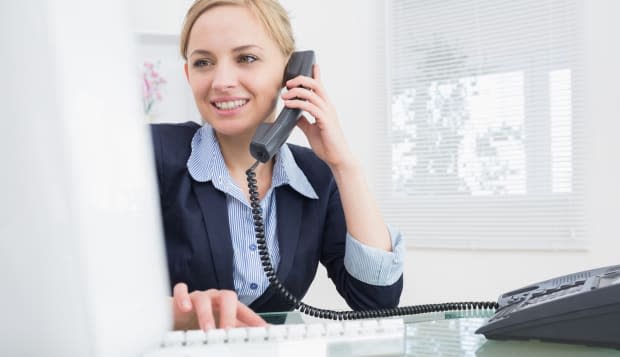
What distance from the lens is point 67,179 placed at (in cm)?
26

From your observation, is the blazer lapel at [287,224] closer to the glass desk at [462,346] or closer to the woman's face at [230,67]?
the woman's face at [230,67]

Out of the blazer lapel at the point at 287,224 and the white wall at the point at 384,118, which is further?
the white wall at the point at 384,118

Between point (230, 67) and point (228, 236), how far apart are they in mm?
302

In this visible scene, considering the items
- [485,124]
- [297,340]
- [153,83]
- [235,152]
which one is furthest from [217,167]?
[485,124]

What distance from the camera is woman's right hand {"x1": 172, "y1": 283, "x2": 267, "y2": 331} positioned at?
476mm

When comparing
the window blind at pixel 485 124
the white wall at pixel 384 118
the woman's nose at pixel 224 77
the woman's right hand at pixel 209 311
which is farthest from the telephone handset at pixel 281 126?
the window blind at pixel 485 124

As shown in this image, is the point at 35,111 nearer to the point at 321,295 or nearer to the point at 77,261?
the point at 77,261

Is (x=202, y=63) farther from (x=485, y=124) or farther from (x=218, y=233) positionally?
(x=485, y=124)

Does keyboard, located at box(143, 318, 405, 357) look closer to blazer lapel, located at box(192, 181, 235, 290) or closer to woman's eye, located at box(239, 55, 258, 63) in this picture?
blazer lapel, located at box(192, 181, 235, 290)

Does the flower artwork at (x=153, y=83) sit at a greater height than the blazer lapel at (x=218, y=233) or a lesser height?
greater

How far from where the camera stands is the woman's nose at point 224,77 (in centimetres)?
96

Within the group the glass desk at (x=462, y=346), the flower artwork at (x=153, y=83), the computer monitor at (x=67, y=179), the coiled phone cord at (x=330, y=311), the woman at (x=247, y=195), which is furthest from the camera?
the flower artwork at (x=153, y=83)

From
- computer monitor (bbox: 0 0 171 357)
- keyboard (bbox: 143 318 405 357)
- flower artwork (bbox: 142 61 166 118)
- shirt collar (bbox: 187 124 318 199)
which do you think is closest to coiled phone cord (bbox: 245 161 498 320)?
shirt collar (bbox: 187 124 318 199)

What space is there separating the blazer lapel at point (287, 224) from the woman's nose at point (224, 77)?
223 millimetres
